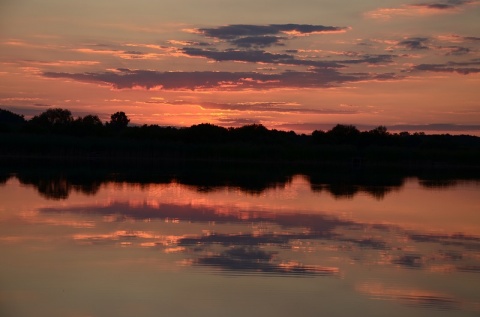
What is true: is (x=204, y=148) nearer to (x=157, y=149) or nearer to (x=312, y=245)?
(x=157, y=149)

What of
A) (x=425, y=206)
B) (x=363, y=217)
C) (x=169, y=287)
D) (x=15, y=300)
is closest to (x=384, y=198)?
(x=425, y=206)

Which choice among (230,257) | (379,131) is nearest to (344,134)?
(379,131)

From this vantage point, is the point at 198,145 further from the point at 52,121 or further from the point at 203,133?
the point at 52,121

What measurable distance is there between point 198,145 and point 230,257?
149 feet

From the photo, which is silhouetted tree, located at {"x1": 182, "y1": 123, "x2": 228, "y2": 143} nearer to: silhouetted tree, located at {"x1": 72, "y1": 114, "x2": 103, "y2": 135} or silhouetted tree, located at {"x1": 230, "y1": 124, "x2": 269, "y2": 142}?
silhouetted tree, located at {"x1": 230, "y1": 124, "x2": 269, "y2": 142}

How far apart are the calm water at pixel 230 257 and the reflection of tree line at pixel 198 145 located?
2991 cm

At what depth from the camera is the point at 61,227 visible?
46.3ft

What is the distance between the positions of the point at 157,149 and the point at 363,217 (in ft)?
119

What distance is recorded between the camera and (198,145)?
56812 mm

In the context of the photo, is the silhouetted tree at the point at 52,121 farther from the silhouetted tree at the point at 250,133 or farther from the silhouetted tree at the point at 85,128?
the silhouetted tree at the point at 250,133

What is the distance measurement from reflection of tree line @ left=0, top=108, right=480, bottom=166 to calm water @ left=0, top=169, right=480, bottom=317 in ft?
98.1

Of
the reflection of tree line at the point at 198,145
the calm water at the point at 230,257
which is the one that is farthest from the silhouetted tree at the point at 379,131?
the calm water at the point at 230,257

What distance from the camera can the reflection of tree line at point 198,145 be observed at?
5053 centimetres

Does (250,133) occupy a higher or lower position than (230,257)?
higher
